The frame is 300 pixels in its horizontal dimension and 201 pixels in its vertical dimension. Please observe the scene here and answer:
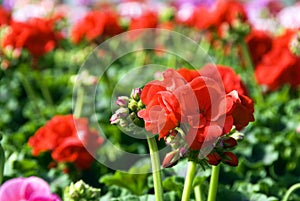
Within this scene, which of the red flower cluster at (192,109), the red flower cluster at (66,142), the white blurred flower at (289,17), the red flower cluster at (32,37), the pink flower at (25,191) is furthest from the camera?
the white blurred flower at (289,17)

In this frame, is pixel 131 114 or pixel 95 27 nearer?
pixel 131 114

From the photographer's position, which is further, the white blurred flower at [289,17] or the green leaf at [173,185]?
the white blurred flower at [289,17]

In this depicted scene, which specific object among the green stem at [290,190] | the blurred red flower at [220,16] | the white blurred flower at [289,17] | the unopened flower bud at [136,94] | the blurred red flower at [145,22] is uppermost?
the white blurred flower at [289,17]

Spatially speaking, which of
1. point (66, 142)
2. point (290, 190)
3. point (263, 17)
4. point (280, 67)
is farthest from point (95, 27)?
point (290, 190)

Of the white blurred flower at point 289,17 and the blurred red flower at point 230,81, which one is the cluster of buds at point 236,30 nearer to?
the blurred red flower at point 230,81

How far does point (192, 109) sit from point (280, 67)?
1.70 meters

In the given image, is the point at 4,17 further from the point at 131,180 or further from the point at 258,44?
the point at 131,180

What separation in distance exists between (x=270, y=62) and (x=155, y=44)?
2.41ft

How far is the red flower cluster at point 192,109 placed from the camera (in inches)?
49.5

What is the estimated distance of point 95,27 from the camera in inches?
126

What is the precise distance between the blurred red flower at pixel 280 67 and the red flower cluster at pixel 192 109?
1.65 metres

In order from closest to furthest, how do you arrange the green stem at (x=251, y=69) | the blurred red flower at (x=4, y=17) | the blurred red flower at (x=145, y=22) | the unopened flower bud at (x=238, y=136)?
the unopened flower bud at (x=238, y=136)
the green stem at (x=251, y=69)
the blurred red flower at (x=4, y=17)
the blurred red flower at (x=145, y=22)

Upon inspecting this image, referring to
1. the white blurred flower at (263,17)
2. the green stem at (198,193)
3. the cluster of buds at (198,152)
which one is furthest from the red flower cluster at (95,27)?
the cluster of buds at (198,152)

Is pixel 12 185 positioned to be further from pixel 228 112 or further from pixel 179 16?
pixel 179 16
